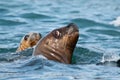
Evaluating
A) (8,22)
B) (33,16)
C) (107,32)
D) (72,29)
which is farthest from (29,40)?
(33,16)

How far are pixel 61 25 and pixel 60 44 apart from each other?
7.16 m

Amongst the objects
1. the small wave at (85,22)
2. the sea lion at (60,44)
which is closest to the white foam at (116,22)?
the small wave at (85,22)

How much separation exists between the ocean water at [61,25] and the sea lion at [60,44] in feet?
0.82

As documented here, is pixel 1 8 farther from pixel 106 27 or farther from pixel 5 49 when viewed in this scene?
pixel 5 49

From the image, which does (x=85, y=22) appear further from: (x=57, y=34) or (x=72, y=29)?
(x=72, y=29)

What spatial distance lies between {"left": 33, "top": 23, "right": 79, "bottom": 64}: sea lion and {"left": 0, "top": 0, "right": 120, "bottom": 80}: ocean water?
25cm

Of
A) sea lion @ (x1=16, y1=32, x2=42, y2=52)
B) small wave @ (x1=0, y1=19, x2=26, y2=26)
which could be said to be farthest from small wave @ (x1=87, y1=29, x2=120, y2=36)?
sea lion @ (x1=16, y1=32, x2=42, y2=52)

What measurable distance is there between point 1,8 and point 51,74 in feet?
41.4

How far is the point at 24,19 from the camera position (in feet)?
61.7

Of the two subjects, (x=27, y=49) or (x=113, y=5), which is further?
(x=113, y=5)

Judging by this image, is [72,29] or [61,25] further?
[61,25]

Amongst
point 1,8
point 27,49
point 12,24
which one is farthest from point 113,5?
point 27,49

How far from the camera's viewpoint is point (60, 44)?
10.4 metres

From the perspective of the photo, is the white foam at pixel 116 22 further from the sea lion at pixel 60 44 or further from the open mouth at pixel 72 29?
the open mouth at pixel 72 29
